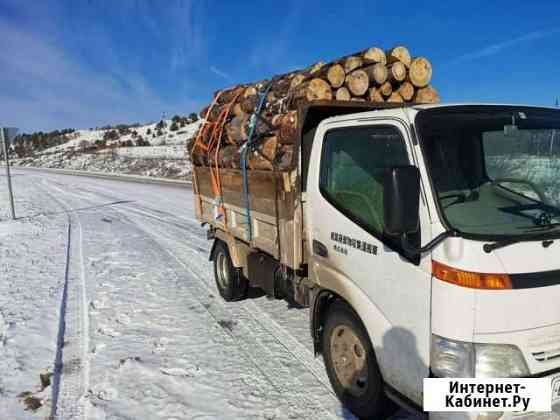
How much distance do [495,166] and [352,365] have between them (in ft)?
6.02

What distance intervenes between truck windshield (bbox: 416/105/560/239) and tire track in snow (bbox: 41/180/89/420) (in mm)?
3273

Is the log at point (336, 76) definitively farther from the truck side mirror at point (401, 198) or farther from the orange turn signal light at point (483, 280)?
the orange turn signal light at point (483, 280)

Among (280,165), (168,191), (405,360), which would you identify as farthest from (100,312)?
(168,191)

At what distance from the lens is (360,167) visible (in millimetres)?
3260

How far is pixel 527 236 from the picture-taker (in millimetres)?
2367

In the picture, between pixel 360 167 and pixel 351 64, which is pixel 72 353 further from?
pixel 351 64

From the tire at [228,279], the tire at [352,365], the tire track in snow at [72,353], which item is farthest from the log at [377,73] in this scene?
the tire track in snow at [72,353]

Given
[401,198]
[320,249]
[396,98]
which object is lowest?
[320,249]

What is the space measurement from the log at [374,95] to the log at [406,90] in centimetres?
25

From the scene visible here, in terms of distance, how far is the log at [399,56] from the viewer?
4.30 m

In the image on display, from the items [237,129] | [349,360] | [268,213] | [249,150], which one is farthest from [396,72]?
[349,360]

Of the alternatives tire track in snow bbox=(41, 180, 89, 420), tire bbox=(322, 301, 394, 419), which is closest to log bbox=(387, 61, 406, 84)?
tire bbox=(322, 301, 394, 419)

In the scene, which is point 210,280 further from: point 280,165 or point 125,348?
point 280,165

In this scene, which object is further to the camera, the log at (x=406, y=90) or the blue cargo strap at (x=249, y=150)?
the blue cargo strap at (x=249, y=150)
